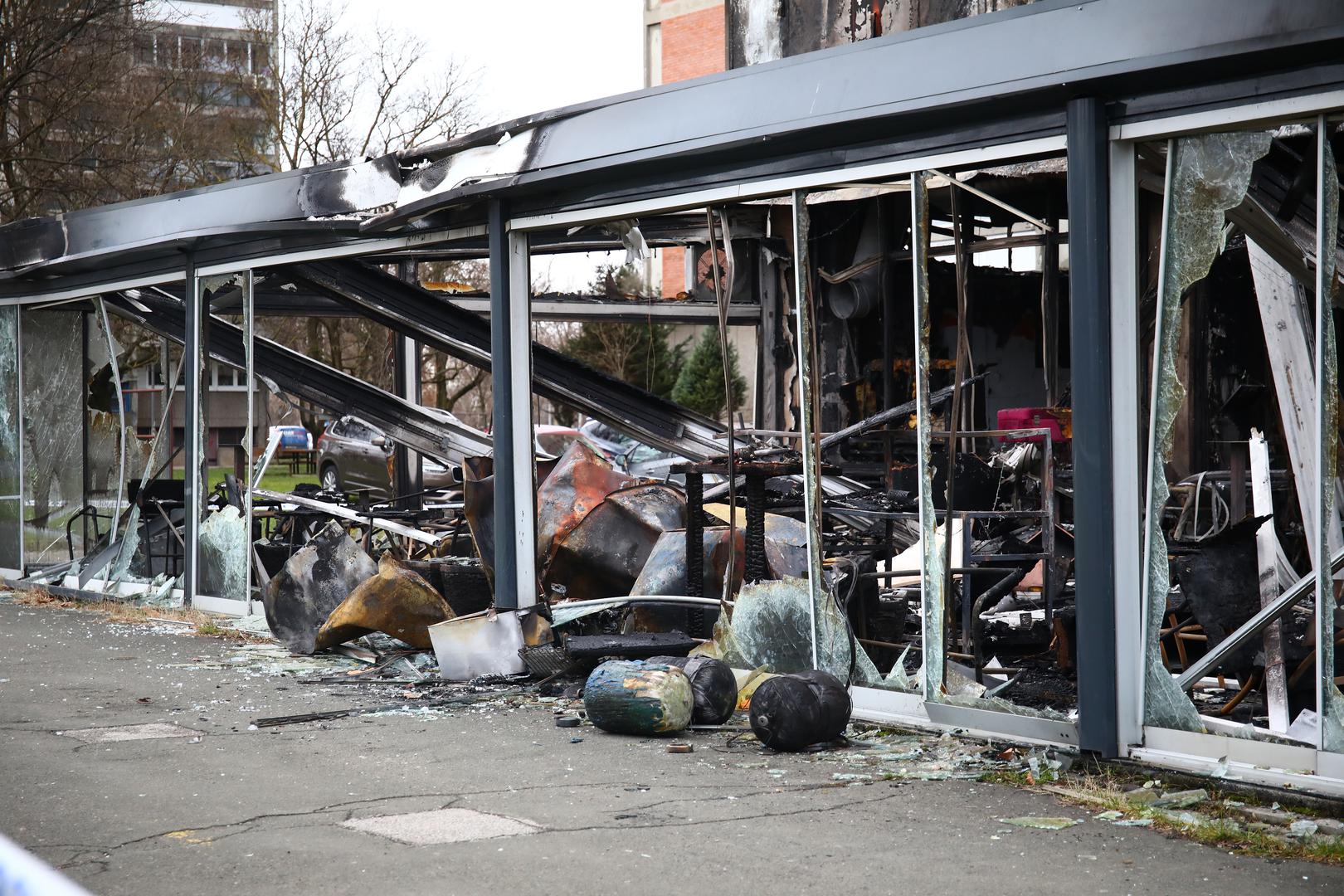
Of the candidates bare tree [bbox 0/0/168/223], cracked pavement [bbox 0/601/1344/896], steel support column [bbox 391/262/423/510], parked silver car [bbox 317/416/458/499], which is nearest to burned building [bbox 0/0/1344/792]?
cracked pavement [bbox 0/601/1344/896]

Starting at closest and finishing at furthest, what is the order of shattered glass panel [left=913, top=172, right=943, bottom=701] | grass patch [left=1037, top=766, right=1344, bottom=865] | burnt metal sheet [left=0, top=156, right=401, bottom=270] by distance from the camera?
grass patch [left=1037, top=766, right=1344, bottom=865] → shattered glass panel [left=913, top=172, right=943, bottom=701] → burnt metal sheet [left=0, top=156, right=401, bottom=270]

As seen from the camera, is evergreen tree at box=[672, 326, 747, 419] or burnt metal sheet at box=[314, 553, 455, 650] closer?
burnt metal sheet at box=[314, 553, 455, 650]

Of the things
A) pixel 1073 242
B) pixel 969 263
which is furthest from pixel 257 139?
pixel 1073 242

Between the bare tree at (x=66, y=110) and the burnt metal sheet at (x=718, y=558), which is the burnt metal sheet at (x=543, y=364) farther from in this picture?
the bare tree at (x=66, y=110)

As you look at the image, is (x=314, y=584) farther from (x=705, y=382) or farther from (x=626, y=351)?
(x=705, y=382)

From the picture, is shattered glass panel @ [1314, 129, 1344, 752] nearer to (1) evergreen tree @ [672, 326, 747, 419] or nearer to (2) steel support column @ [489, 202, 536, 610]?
(2) steel support column @ [489, 202, 536, 610]

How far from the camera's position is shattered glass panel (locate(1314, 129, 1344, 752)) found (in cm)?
520

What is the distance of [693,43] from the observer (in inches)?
1612

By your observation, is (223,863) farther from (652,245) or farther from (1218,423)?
(652,245)

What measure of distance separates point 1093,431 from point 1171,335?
53cm

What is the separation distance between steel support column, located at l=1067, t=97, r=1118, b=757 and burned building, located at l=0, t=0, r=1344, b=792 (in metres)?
0.02

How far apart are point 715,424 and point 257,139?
71.6 feet

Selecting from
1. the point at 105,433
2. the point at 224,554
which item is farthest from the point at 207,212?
the point at 105,433

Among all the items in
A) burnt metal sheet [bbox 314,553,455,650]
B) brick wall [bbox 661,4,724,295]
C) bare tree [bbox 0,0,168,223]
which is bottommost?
burnt metal sheet [bbox 314,553,455,650]
